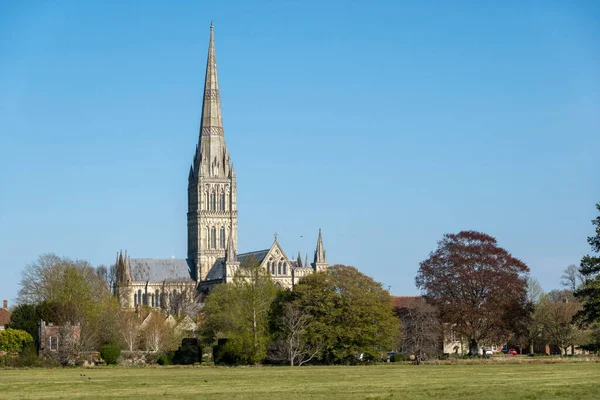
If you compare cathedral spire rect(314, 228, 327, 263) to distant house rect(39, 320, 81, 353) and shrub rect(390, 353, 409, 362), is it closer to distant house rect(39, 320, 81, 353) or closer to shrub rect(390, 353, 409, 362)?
shrub rect(390, 353, 409, 362)

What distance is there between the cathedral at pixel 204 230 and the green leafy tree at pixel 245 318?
79314mm

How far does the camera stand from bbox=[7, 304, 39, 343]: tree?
83438mm

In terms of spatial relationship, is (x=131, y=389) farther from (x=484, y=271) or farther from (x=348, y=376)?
(x=484, y=271)

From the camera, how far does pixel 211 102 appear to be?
18438 cm

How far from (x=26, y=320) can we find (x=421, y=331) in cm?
2966

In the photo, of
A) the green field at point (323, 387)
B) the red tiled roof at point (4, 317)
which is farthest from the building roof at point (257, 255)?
the green field at point (323, 387)

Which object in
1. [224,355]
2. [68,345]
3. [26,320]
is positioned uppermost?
[26,320]

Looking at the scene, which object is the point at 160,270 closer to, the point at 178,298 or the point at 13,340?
the point at 178,298

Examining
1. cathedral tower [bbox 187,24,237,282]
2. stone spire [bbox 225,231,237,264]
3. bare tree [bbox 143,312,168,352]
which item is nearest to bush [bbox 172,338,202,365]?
bare tree [bbox 143,312,168,352]

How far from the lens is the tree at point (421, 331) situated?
81188 mm

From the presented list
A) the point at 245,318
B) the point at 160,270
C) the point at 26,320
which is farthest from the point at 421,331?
the point at 160,270

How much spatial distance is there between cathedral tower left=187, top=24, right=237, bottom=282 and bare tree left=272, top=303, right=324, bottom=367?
9993 centimetres

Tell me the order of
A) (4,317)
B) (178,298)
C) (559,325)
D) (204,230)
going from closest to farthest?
(559,325) → (4,317) → (178,298) → (204,230)

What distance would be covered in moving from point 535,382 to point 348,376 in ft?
37.6
